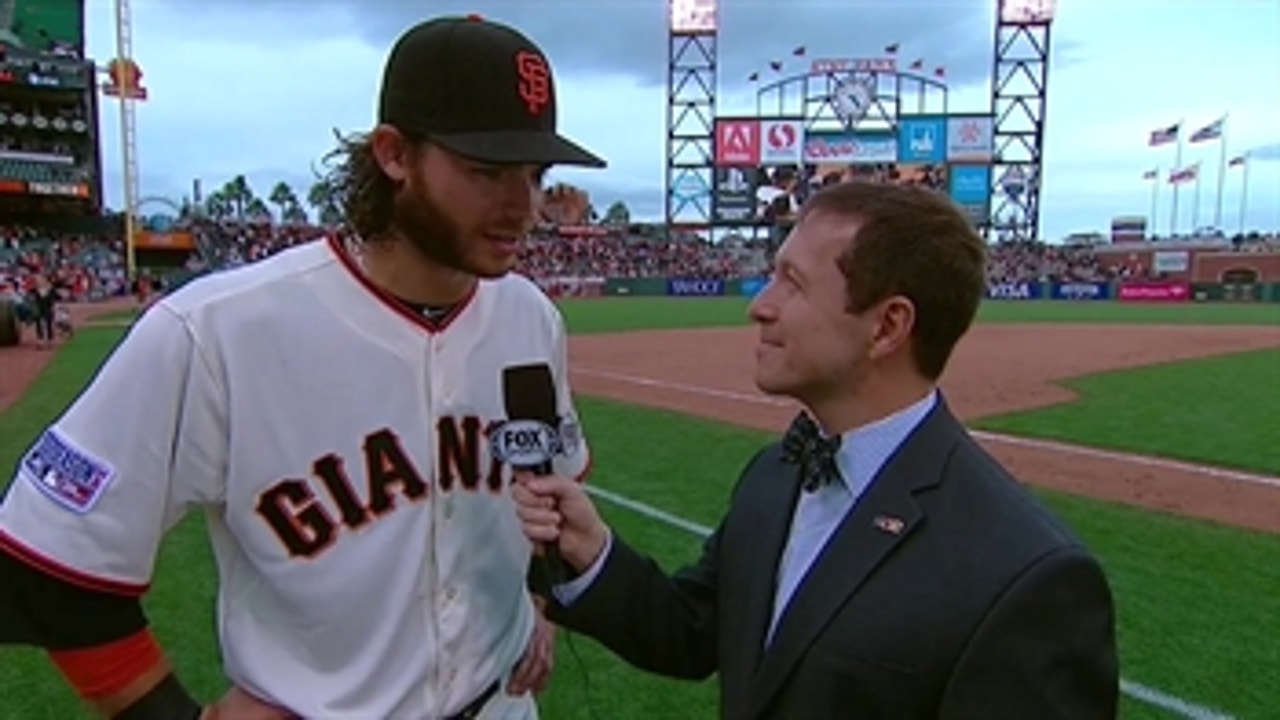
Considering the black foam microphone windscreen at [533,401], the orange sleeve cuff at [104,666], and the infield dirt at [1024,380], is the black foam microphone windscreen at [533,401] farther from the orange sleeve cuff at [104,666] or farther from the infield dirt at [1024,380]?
the infield dirt at [1024,380]

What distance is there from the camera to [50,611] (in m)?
1.67

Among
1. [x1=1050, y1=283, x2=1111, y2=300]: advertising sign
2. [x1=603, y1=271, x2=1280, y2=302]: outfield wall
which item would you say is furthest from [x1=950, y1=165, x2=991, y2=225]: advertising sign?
[x1=1050, y1=283, x2=1111, y2=300]: advertising sign

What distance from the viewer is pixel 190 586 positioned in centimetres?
570

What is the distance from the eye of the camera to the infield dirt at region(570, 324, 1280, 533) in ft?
26.2

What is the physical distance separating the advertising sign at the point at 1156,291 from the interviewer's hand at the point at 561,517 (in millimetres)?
52785

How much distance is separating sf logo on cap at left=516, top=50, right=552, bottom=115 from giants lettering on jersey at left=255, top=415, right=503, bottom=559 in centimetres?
69

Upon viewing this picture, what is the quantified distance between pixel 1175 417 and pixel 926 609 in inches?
466

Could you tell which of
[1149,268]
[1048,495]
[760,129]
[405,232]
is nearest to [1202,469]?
[1048,495]

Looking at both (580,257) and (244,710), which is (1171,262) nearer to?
(580,257)

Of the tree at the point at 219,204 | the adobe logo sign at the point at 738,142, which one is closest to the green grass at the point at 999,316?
the adobe logo sign at the point at 738,142

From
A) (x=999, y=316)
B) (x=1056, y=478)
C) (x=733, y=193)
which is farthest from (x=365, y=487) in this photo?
(x=733, y=193)

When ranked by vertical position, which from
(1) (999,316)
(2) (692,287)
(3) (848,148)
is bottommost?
(1) (999,316)

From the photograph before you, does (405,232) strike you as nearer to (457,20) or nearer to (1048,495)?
(457,20)

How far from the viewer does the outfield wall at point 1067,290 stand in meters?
48.3
